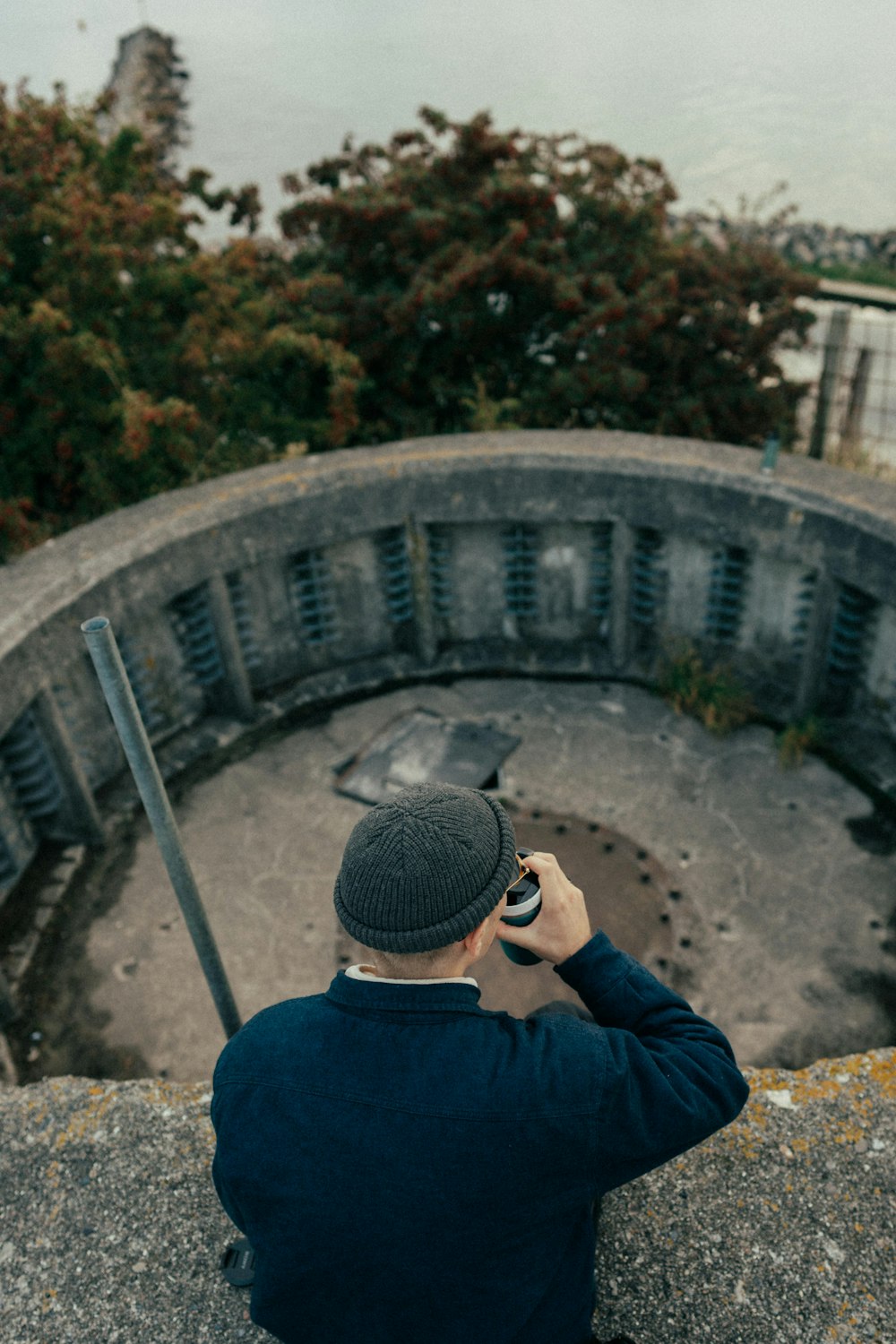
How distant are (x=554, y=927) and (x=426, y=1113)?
59 centimetres

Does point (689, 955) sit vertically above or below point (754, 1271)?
below

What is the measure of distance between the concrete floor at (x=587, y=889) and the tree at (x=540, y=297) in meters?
4.76

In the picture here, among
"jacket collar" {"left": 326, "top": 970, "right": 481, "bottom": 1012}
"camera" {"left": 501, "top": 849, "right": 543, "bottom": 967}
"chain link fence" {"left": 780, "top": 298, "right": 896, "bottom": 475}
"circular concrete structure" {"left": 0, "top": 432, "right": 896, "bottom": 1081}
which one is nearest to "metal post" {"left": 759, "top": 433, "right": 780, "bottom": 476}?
"circular concrete structure" {"left": 0, "top": 432, "right": 896, "bottom": 1081}

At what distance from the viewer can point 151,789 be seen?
11.1 ft

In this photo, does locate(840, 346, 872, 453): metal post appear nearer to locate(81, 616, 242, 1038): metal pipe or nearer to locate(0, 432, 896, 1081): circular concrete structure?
locate(0, 432, 896, 1081): circular concrete structure

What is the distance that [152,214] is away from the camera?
10.6m

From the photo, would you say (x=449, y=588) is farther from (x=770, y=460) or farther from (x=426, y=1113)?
(x=426, y=1113)

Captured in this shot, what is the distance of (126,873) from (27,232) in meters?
7.29

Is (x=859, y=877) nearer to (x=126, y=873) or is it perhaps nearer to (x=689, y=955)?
(x=689, y=955)

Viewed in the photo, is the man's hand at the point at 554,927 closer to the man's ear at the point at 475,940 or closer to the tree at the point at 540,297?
the man's ear at the point at 475,940

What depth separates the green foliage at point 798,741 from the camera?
768cm

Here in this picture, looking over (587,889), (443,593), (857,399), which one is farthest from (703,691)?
(857,399)

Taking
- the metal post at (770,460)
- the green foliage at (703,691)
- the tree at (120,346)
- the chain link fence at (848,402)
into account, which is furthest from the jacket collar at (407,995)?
the chain link fence at (848,402)

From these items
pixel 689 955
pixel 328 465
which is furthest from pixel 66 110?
pixel 689 955
